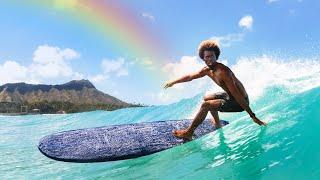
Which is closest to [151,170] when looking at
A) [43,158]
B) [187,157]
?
[187,157]

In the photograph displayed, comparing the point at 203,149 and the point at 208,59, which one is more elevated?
the point at 208,59

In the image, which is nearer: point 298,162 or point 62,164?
point 298,162

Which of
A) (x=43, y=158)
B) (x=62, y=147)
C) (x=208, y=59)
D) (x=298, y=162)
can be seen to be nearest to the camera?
(x=298, y=162)

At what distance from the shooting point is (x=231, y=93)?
7.64 metres

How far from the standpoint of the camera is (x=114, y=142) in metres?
8.43

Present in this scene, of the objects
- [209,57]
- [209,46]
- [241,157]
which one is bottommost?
[241,157]

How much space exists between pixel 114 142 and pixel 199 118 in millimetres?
1621

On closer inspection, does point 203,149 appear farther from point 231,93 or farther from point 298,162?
point 298,162

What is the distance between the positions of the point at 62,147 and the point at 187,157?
8.25 feet

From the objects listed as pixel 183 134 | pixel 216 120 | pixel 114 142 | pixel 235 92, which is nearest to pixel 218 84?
pixel 235 92

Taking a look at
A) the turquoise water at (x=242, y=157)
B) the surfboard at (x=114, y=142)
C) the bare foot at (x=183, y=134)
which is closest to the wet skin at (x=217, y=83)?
the bare foot at (x=183, y=134)

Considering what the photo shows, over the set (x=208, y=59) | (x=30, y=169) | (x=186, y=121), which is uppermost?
(x=208, y=59)

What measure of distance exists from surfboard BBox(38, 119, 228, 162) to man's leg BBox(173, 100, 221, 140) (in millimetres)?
108

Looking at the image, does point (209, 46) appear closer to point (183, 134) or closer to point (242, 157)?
point (183, 134)
